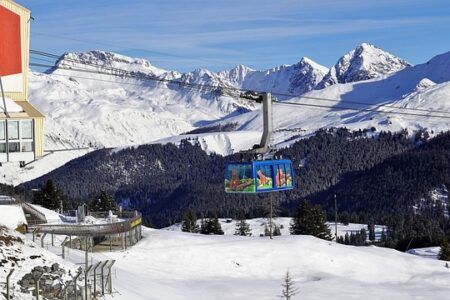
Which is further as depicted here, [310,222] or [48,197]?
[48,197]

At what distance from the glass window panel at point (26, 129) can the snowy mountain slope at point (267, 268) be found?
13941mm

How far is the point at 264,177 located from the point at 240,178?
166cm

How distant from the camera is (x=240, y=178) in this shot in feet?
161

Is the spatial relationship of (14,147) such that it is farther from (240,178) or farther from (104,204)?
(104,204)

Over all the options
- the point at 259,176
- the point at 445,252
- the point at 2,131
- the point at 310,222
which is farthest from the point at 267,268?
the point at 310,222

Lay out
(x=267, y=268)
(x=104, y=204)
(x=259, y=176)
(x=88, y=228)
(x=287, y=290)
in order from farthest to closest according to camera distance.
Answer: (x=104, y=204), (x=88, y=228), (x=267, y=268), (x=259, y=176), (x=287, y=290)

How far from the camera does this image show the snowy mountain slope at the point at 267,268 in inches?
2265

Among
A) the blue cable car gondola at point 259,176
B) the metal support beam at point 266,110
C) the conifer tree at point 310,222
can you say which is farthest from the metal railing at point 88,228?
the conifer tree at point 310,222

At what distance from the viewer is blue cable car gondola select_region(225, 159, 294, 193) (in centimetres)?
4759

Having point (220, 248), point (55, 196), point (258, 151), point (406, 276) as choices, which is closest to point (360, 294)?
point (406, 276)

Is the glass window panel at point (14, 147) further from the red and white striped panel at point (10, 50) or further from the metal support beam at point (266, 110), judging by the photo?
the metal support beam at point (266, 110)

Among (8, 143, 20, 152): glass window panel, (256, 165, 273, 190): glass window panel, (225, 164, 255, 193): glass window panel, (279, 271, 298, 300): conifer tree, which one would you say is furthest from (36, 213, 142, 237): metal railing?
(8, 143, 20, 152): glass window panel

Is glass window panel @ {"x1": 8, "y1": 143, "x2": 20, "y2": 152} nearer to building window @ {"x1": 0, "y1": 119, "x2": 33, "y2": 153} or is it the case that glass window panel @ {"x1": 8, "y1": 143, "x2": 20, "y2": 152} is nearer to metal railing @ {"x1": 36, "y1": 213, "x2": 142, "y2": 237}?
building window @ {"x1": 0, "y1": 119, "x2": 33, "y2": 153}

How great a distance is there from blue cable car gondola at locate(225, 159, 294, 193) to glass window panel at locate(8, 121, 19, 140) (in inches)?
561
